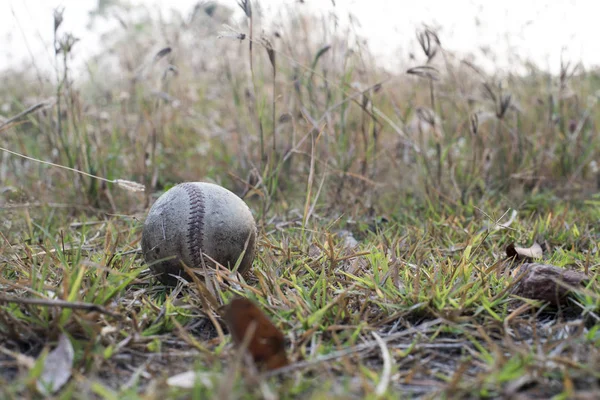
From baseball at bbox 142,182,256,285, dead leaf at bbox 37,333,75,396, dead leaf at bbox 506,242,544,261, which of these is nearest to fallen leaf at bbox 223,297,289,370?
dead leaf at bbox 37,333,75,396

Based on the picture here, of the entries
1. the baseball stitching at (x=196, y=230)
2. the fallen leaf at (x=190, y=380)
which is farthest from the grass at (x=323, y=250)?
the baseball stitching at (x=196, y=230)

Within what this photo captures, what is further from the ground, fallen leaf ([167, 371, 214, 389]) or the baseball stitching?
the baseball stitching

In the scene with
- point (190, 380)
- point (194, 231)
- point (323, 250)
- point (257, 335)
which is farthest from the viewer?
point (323, 250)

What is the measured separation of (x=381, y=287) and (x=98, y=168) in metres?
2.60

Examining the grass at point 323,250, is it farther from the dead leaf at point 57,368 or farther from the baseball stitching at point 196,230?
the baseball stitching at point 196,230

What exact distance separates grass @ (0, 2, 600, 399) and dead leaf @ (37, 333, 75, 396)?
39mm

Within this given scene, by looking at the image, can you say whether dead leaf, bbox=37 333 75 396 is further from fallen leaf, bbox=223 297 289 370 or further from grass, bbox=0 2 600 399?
fallen leaf, bbox=223 297 289 370

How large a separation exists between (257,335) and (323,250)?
39.6 inches

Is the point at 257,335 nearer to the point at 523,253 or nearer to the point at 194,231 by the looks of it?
the point at 194,231

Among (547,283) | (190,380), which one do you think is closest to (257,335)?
(190,380)

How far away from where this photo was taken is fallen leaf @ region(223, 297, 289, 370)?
5.55 feet

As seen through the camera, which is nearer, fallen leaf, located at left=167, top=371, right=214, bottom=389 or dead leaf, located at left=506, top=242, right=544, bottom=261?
fallen leaf, located at left=167, top=371, right=214, bottom=389

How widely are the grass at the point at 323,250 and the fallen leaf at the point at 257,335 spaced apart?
0.22ft

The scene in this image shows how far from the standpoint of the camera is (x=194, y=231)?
239 cm
